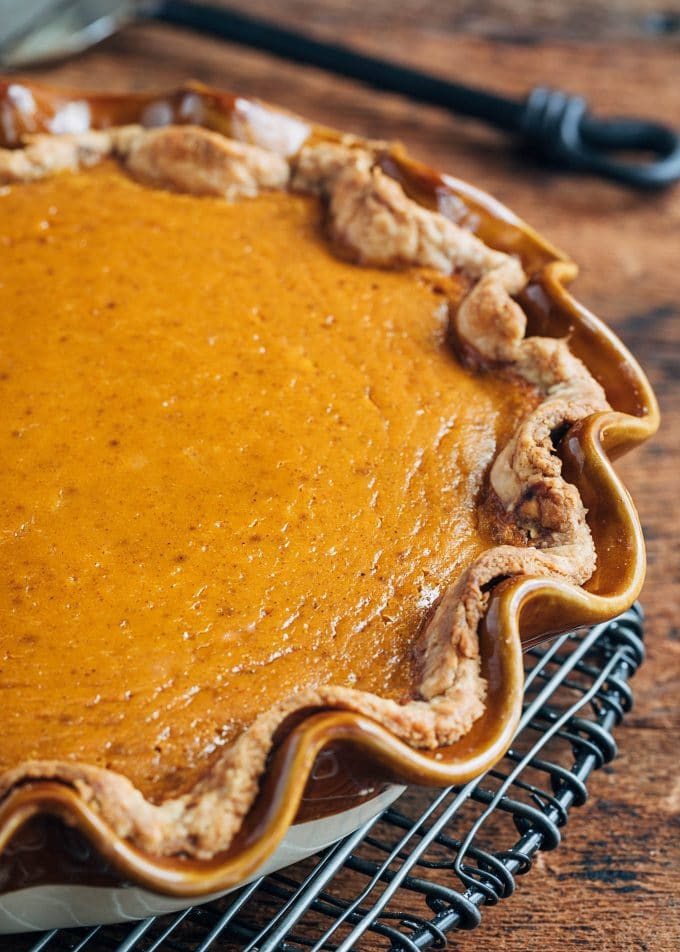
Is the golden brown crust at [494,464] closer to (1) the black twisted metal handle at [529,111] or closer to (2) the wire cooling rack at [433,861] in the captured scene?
(2) the wire cooling rack at [433,861]

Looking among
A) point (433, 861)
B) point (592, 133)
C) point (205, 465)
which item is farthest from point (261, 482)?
point (592, 133)

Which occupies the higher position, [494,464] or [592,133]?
[592,133]

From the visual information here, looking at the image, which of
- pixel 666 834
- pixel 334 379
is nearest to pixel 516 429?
pixel 334 379

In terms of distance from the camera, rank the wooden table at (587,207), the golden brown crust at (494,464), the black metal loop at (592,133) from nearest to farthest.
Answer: the golden brown crust at (494,464), the wooden table at (587,207), the black metal loop at (592,133)

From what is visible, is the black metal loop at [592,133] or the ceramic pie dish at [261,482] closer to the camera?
the ceramic pie dish at [261,482]

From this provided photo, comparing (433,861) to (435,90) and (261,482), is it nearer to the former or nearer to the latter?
(261,482)

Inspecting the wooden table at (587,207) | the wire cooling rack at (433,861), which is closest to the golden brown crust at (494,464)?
the wire cooling rack at (433,861)
